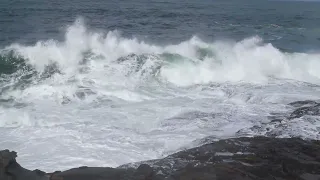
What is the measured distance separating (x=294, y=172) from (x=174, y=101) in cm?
599

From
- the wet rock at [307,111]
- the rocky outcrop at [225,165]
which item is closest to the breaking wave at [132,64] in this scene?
the wet rock at [307,111]

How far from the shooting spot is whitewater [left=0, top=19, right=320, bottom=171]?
7.23 metres

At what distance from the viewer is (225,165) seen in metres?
5.12

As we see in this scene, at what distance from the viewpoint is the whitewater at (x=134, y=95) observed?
7230 mm

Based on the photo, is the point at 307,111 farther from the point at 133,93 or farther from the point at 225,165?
the point at 133,93

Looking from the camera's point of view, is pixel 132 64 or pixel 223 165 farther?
pixel 132 64

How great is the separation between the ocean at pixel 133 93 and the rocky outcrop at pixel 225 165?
112cm

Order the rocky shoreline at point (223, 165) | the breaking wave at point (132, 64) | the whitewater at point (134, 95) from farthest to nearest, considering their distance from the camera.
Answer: the breaking wave at point (132, 64) < the whitewater at point (134, 95) < the rocky shoreline at point (223, 165)

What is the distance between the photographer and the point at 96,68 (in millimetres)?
13914

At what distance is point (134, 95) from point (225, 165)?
21.3ft

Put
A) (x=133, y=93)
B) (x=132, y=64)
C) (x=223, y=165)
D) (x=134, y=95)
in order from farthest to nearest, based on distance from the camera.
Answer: (x=132, y=64)
(x=133, y=93)
(x=134, y=95)
(x=223, y=165)

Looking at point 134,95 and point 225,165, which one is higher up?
point 134,95

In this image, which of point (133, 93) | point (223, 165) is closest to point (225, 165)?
point (223, 165)

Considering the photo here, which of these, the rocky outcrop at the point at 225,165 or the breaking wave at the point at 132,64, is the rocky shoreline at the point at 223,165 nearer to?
the rocky outcrop at the point at 225,165
